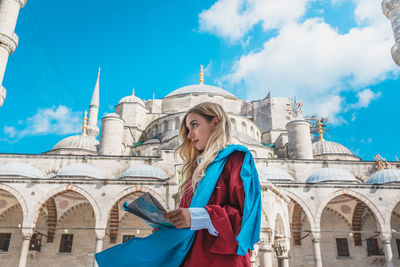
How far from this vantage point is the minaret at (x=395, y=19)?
13.0 metres

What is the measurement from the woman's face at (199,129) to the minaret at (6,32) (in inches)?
556

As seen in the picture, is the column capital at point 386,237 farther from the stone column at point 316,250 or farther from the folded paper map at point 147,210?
the folded paper map at point 147,210

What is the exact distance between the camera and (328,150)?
20.8 metres

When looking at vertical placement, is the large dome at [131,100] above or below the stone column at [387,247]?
above

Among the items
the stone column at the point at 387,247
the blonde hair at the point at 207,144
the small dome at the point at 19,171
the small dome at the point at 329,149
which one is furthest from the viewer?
the small dome at the point at 329,149

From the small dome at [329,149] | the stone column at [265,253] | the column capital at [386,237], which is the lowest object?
the stone column at [265,253]

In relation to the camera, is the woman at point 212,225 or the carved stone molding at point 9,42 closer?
the woman at point 212,225

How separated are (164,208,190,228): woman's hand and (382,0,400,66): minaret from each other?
14.4 m

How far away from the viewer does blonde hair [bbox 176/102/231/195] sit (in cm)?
160

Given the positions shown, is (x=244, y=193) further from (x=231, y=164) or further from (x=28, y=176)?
(x=28, y=176)

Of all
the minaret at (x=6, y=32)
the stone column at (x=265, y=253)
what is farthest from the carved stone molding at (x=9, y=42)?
the stone column at (x=265, y=253)

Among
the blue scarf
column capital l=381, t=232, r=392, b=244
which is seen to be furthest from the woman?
column capital l=381, t=232, r=392, b=244

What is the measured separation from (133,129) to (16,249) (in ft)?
33.1

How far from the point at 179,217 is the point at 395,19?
49.4 feet
